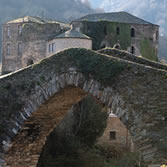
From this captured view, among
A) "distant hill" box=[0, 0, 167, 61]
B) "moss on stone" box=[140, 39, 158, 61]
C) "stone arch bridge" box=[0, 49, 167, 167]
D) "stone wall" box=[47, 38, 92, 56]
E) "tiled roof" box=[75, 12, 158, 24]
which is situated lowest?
"stone arch bridge" box=[0, 49, 167, 167]

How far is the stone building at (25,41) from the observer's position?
109ft

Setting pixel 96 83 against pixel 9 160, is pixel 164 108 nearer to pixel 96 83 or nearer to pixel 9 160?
pixel 96 83

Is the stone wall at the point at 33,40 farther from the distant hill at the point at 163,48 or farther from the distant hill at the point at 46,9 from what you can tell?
the distant hill at the point at 46,9

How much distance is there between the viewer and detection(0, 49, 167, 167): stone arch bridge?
31.1 feet

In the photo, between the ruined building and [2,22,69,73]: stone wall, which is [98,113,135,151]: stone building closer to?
the ruined building

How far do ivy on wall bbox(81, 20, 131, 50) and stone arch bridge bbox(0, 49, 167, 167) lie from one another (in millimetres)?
21536

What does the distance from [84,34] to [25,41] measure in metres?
4.80

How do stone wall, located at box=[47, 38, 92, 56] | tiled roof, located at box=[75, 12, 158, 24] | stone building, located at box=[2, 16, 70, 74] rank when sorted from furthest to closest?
tiled roof, located at box=[75, 12, 158, 24] → stone building, located at box=[2, 16, 70, 74] → stone wall, located at box=[47, 38, 92, 56]

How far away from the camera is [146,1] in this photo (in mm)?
133375

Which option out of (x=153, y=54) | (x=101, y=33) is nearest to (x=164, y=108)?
(x=101, y=33)

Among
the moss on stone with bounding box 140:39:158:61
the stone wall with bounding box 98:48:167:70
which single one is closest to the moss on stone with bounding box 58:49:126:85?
the stone wall with bounding box 98:48:167:70

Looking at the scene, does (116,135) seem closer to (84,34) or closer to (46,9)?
(84,34)

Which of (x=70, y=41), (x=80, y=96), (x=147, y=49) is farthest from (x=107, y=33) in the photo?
(x=80, y=96)

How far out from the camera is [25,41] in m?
34.7
